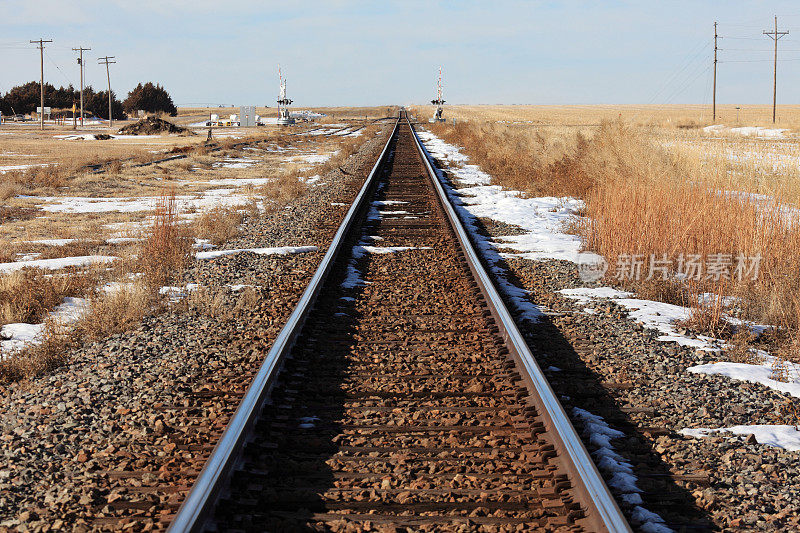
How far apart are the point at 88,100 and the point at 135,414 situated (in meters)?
102

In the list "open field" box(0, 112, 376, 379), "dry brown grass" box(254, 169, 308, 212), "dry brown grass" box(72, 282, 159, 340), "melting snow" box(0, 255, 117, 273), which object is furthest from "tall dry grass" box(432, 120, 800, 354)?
"melting snow" box(0, 255, 117, 273)

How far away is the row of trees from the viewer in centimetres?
9556

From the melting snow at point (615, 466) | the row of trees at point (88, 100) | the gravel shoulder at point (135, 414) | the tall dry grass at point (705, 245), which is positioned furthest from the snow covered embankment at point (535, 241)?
the row of trees at point (88, 100)

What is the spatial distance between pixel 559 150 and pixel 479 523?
20.9 metres

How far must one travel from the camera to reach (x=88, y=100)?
95.9 metres

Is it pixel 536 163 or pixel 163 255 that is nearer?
pixel 163 255

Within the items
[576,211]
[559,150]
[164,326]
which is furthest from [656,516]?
[559,150]

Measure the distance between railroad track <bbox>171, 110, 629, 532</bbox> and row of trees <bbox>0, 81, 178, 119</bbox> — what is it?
96.4m

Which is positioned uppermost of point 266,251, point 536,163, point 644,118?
point 644,118

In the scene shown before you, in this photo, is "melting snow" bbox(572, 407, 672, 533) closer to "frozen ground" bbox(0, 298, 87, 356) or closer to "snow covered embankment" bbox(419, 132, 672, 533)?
"snow covered embankment" bbox(419, 132, 672, 533)

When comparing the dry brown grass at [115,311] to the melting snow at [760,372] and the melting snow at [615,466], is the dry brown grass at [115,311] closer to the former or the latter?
the melting snow at [615,466]

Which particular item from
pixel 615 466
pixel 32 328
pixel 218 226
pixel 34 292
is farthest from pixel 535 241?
pixel 615 466

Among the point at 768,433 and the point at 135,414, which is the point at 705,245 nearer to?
the point at 768,433

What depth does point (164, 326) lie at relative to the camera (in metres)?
6.39
